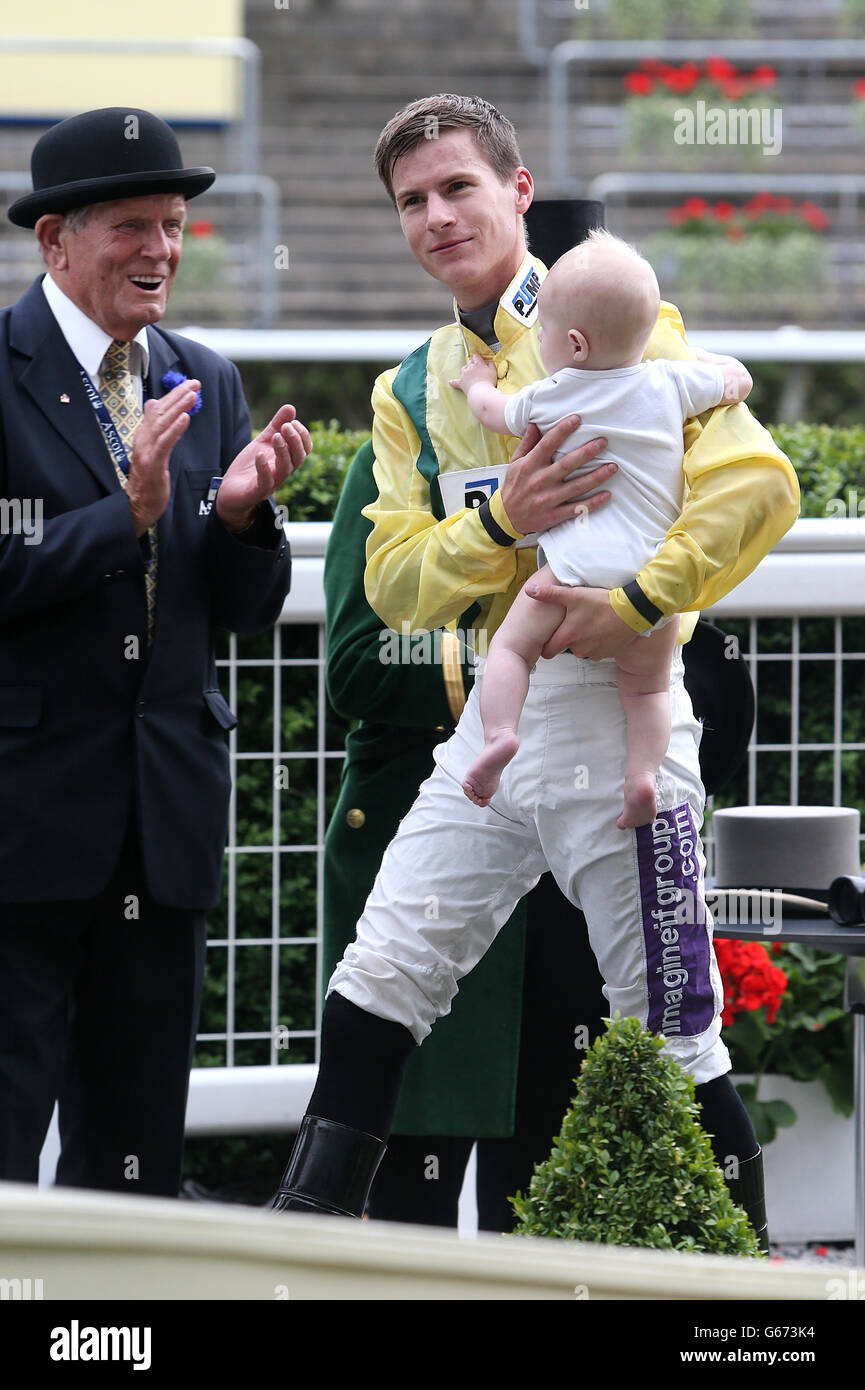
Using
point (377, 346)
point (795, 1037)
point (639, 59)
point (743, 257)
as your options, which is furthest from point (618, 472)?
point (639, 59)

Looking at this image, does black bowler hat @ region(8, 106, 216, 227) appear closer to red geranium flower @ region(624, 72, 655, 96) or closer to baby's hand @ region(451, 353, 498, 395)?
baby's hand @ region(451, 353, 498, 395)

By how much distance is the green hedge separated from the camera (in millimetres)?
4527

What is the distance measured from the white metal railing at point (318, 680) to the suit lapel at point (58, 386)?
1.23m

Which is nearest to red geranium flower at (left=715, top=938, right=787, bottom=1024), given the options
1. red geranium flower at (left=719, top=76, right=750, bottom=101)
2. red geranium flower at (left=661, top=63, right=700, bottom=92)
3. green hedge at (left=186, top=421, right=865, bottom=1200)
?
green hedge at (left=186, top=421, right=865, bottom=1200)

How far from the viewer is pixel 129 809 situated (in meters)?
3.14

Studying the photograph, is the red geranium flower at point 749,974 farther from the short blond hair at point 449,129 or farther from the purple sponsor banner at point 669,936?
the short blond hair at point 449,129

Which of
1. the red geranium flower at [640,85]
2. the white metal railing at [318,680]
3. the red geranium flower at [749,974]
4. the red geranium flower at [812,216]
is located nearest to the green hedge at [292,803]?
the white metal railing at [318,680]

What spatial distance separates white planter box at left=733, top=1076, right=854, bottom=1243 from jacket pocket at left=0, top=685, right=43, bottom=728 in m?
2.27

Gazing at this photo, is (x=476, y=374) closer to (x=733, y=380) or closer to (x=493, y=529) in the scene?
(x=493, y=529)

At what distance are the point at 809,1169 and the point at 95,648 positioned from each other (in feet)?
8.12

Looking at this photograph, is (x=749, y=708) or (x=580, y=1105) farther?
(x=749, y=708)

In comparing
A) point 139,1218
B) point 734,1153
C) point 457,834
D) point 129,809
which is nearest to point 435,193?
point 457,834
